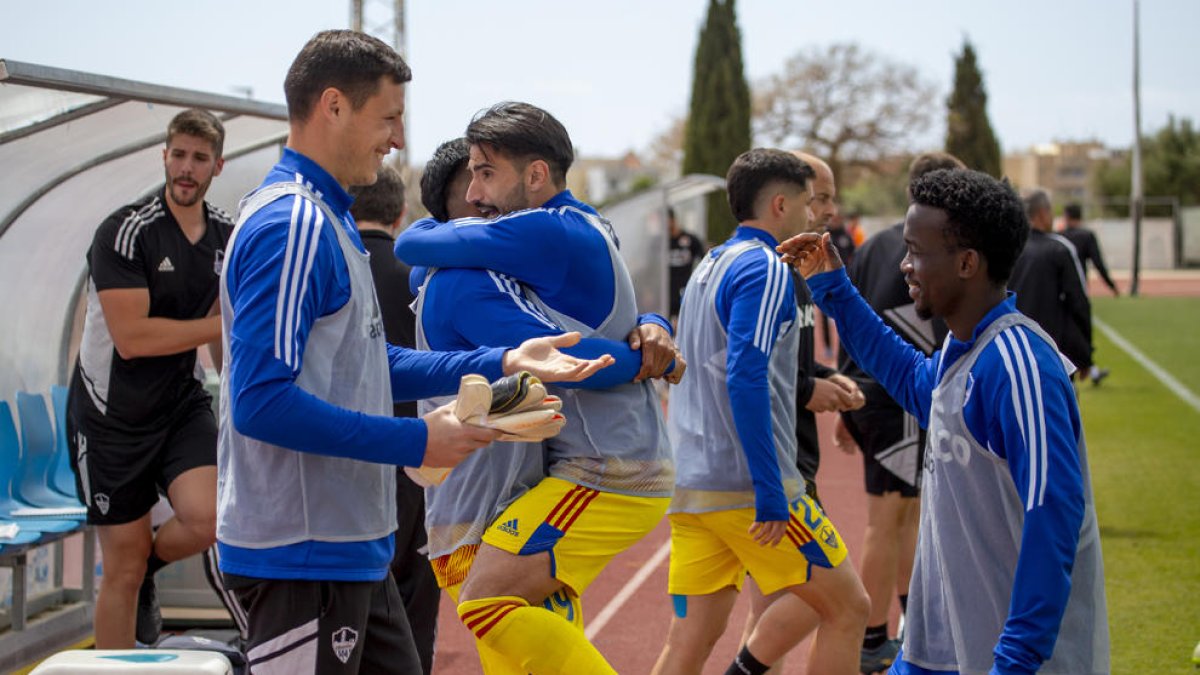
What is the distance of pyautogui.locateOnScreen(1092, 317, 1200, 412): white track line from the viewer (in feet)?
55.0

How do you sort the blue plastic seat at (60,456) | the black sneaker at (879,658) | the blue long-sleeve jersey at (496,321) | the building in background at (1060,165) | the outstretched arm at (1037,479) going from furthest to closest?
the building in background at (1060,165), the blue plastic seat at (60,456), the black sneaker at (879,658), the blue long-sleeve jersey at (496,321), the outstretched arm at (1037,479)

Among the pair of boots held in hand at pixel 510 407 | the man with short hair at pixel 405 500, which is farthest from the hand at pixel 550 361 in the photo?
the man with short hair at pixel 405 500

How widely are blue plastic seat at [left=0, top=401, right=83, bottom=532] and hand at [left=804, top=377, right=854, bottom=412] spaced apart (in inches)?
136

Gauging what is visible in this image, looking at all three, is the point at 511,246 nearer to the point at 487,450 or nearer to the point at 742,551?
the point at 487,450

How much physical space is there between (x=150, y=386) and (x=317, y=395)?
2.74 metres

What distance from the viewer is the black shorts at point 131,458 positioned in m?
5.33

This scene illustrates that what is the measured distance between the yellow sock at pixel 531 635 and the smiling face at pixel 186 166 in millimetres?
2529

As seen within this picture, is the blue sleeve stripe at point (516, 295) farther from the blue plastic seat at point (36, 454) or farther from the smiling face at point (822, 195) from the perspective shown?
the blue plastic seat at point (36, 454)

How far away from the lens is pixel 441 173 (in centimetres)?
432

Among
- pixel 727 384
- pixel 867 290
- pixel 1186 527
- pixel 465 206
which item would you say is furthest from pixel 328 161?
pixel 1186 527

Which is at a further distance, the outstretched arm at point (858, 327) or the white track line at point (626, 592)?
the white track line at point (626, 592)

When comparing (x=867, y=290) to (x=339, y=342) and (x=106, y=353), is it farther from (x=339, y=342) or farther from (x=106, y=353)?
(x=339, y=342)

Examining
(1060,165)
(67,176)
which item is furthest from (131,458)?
(1060,165)

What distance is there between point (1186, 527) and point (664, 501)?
21.9ft
